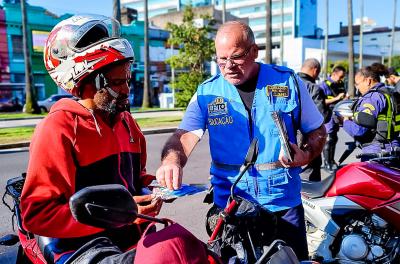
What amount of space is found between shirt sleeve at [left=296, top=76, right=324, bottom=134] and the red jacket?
1120 mm

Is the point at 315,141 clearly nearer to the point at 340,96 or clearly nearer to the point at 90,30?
the point at 90,30

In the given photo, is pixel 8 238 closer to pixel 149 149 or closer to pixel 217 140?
pixel 217 140

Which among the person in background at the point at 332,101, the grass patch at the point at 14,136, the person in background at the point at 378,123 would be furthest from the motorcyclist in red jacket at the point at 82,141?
the grass patch at the point at 14,136

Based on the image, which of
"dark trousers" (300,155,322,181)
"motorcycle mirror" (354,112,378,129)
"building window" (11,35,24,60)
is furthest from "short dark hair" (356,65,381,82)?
"building window" (11,35,24,60)

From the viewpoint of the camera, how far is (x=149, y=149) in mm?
10828

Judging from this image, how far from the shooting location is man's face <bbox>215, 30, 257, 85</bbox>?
7.58ft

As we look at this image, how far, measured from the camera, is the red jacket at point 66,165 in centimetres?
160

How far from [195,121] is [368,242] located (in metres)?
1.85

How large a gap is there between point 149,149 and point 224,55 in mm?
8660

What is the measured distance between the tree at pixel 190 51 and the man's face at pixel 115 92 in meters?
17.2

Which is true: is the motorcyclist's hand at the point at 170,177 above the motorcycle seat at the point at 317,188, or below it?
above

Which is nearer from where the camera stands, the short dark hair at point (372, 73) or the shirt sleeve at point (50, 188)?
the shirt sleeve at point (50, 188)

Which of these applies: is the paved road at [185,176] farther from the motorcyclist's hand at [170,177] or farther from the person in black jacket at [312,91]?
the person in black jacket at [312,91]

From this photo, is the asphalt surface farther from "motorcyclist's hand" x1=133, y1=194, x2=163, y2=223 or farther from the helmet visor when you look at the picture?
the helmet visor
